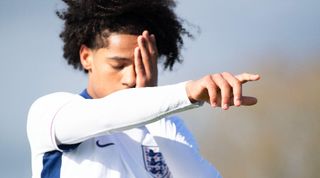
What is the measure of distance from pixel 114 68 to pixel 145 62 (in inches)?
6.3

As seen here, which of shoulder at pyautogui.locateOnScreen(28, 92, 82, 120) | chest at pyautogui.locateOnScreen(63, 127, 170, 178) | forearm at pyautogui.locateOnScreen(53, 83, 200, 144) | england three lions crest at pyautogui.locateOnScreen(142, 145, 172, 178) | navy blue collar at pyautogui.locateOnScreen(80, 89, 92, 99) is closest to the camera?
forearm at pyautogui.locateOnScreen(53, 83, 200, 144)

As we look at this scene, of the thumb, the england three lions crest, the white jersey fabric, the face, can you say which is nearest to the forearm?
the white jersey fabric

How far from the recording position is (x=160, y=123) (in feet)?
12.4

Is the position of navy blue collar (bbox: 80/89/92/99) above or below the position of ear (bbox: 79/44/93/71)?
below

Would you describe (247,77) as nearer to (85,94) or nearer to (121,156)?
(121,156)

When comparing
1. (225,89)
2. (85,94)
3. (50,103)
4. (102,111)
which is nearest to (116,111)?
(102,111)

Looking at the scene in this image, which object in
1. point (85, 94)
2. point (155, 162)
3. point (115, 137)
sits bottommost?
point (155, 162)

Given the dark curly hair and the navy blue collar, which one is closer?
the navy blue collar

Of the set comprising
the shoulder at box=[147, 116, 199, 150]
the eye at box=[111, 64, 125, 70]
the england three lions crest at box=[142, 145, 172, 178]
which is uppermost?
the eye at box=[111, 64, 125, 70]

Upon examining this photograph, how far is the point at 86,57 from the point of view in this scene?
13.1 ft

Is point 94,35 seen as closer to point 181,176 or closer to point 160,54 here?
point 160,54

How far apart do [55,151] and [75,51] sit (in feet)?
4.15

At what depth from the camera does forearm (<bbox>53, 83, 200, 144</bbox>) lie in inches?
107

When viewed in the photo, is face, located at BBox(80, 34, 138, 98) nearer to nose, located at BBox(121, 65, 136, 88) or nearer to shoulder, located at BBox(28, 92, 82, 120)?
nose, located at BBox(121, 65, 136, 88)
